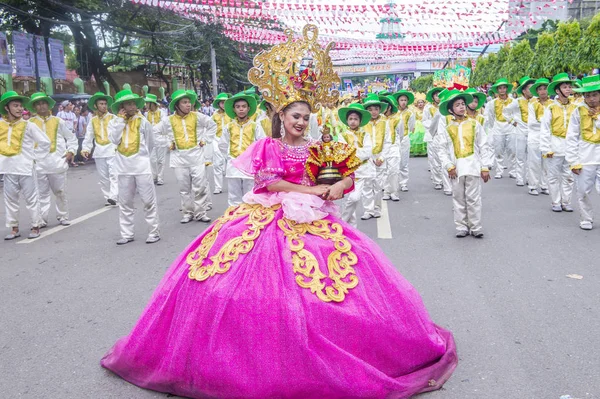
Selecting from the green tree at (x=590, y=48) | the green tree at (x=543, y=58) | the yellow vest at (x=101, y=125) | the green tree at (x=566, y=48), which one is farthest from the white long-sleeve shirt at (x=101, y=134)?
the green tree at (x=543, y=58)

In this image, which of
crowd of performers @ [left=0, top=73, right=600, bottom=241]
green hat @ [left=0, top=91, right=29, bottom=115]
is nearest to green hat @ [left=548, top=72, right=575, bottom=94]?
crowd of performers @ [left=0, top=73, right=600, bottom=241]

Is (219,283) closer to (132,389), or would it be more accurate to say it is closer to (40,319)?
(132,389)

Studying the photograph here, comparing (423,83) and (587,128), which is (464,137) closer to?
(587,128)

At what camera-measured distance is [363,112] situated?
7.76 metres

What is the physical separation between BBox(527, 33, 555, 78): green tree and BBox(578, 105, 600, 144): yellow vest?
9080mm

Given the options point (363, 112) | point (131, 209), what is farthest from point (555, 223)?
point (131, 209)

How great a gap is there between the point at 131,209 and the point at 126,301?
2.90 m

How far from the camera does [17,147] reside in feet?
27.5

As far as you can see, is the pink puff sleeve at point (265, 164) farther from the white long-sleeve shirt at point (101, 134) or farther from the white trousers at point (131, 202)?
the white long-sleeve shirt at point (101, 134)

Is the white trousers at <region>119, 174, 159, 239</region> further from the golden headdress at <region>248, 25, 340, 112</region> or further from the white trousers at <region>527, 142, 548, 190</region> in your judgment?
the white trousers at <region>527, 142, 548, 190</region>

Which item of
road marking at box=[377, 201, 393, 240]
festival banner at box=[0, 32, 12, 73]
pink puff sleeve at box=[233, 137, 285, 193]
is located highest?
festival banner at box=[0, 32, 12, 73]

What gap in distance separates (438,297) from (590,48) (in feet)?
38.2

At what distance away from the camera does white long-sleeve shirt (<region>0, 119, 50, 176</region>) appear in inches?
328

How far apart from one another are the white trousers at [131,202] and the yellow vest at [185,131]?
1.26m
